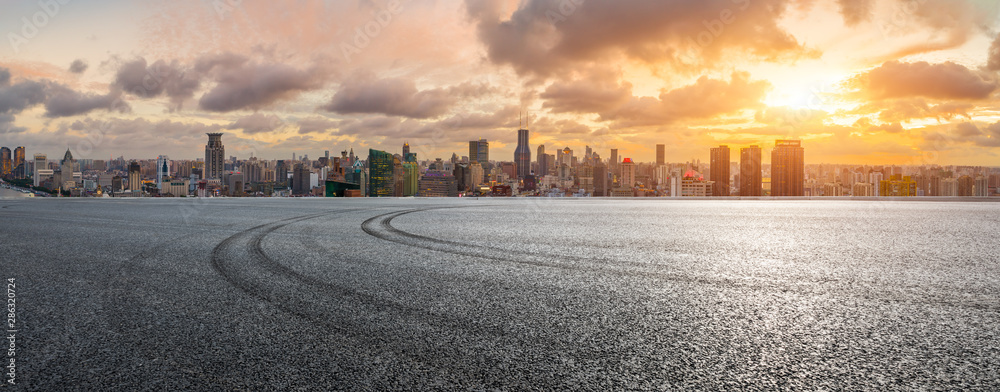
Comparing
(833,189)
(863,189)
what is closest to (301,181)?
(833,189)

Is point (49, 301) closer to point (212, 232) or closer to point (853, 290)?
point (212, 232)

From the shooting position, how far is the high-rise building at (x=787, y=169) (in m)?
63.0

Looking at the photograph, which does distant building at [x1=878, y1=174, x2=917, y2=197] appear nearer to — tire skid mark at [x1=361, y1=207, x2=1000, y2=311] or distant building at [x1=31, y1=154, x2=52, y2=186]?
tire skid mark at [x1=361, y1=207, x2=1000, y2=311]

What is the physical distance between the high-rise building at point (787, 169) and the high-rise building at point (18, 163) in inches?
4600

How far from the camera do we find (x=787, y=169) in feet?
212

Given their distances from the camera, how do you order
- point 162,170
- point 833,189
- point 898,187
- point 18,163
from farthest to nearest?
1. point 18,163
2. point 162,170
3. point 833,189
4. point 898,187

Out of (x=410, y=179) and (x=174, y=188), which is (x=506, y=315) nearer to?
(x=174, y=188)

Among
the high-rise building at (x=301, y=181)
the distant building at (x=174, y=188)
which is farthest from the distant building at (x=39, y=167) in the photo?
the high-rise building at (x=301, y=181)

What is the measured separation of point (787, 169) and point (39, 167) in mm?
99126

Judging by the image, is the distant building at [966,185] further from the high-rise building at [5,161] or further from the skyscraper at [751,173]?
the high-rise building at [5,161]

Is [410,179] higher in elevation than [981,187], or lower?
higher

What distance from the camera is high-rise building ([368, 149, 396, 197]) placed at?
8625cm

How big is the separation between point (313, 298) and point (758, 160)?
75.7 meters

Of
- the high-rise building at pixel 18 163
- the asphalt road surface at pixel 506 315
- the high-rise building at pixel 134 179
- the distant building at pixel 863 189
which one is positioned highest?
the high-rise building at pixel 18 163
